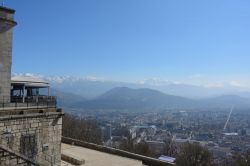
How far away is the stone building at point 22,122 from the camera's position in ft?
46.9

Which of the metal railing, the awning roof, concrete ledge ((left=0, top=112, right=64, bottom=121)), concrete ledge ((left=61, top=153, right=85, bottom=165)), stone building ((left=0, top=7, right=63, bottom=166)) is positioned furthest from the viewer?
concrete ledge ((left=61, top=153, right=85, bottom=165))

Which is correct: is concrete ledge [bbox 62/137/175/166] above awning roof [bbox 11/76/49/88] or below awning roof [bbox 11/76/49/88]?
below

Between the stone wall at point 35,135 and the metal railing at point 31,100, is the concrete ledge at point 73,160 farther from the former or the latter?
the metal railing at point 31,100

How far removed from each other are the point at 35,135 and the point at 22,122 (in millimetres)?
1218

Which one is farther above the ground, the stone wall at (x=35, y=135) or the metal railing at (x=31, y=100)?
the metal railing at (x=31, y=100)

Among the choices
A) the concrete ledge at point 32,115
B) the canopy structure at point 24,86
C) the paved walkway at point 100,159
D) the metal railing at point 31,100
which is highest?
the canopy structure at point 24,86

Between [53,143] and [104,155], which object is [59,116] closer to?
[53,143]

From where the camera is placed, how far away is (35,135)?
1595cm

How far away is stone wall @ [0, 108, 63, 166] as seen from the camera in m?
14.4

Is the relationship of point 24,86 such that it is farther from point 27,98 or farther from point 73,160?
point 73,160

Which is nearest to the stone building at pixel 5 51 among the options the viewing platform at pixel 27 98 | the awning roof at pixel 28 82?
the viewing platform at pixel 27 98

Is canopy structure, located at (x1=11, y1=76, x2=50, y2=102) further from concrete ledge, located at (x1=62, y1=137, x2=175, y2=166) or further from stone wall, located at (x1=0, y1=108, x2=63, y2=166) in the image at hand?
concrete ledge, located at (x1=62, y1=137, x2=175, y2=166)

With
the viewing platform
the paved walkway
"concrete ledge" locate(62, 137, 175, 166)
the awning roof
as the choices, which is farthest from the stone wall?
"concrete ledge" locate(62, 137, 175, 166)

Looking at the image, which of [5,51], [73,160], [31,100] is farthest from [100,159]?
[5,51]
